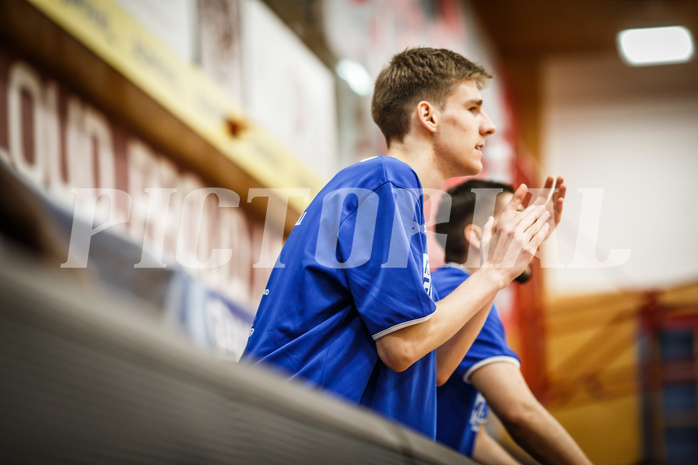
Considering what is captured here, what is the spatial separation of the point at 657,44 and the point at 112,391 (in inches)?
452

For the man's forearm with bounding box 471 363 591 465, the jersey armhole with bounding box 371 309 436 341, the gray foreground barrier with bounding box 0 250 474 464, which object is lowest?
the gray foreground barrier with bounding box 0 250 474 464

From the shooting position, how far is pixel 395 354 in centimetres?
152

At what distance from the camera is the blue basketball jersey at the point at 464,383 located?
220 cm

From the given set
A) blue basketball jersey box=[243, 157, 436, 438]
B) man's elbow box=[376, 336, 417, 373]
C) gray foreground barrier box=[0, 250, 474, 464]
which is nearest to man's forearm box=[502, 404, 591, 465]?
blue basketball jersey box=[243, 157, 436, 438]

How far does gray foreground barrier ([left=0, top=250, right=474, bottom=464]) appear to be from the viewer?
0.56m

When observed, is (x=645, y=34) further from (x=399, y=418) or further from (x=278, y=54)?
(x=399, y=418)

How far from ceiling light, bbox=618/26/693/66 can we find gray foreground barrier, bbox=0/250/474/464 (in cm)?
1115

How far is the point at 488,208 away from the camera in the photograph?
2.52m

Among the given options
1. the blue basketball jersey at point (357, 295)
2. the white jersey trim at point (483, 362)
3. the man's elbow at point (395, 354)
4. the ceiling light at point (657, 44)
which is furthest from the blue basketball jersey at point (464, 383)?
the ceiling light at point (657, 44)

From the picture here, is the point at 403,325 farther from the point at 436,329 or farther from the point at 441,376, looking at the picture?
the point at 441,376

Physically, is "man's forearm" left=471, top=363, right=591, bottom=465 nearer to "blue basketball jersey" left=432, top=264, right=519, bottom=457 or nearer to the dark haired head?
"blue basketball jersey" left=432, top=264, right=519, bottom=457

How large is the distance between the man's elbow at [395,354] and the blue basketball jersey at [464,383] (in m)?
0.69

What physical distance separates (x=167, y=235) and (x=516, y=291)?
554cm

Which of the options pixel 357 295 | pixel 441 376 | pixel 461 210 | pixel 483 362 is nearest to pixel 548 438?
pixel 483 362
